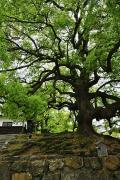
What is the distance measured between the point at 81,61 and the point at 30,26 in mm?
3148

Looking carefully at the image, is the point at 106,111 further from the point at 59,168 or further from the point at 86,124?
the point at 59,168

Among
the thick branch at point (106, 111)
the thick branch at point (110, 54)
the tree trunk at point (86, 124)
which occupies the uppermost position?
the thick branch at point (110, 54)

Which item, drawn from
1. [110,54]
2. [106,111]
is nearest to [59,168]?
[106,111]

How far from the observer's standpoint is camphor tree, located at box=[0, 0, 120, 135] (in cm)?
1384

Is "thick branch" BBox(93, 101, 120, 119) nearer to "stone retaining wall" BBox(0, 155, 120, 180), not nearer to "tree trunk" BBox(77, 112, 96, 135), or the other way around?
"tree trunk" BBox(77, 112, 96, 135)

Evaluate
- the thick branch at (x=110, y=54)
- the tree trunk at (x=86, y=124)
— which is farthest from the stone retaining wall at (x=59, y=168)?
the thick branch at (x=110, y=54)

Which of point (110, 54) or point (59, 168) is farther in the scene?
point (110, 54)

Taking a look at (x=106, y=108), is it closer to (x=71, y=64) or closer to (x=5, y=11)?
(x=71, y=64)

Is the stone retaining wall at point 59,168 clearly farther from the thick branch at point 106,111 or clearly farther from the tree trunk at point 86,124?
the thick branch at point 106,111

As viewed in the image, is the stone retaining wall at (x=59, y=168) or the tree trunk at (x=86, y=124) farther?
the tree trunk at (x=86, y=124)

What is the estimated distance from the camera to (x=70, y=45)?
17.8m

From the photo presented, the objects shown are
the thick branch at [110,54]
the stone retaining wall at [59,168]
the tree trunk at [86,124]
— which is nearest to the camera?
the stone retaining wall at [59,168]

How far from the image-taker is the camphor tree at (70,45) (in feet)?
45.4

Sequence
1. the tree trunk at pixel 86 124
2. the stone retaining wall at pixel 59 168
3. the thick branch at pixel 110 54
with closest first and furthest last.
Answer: the stone retaining wall at pixel 59 168 < the thick branch at pixel 110 54 < the tree trunk at pixel 86 124
